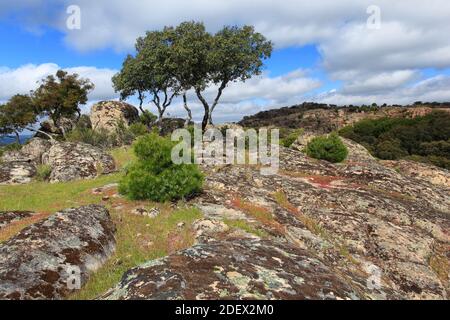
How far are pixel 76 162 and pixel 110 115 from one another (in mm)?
29142

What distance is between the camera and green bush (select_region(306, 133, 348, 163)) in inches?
1145

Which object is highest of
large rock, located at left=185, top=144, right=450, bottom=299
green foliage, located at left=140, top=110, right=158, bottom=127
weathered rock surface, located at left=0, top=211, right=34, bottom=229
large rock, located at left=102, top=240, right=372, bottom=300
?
green foliage, located at left=140, top=110, right=158, bottom=127

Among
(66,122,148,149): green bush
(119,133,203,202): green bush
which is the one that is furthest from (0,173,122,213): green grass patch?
(66,122,148,149): green bush

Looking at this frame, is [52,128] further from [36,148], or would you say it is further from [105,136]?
[105,136]

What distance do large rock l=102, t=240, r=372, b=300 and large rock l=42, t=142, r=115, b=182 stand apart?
2078 cm

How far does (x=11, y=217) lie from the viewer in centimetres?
1434

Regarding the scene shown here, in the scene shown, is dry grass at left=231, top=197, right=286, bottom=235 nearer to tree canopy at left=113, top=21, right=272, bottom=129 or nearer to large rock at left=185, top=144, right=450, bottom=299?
large rock at left=185, top=144, right=450, bottom=299

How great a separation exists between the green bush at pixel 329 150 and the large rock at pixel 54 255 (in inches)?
812

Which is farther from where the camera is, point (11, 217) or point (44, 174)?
point (44, 174)

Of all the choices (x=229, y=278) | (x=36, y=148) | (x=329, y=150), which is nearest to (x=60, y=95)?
(x=36, y=148)

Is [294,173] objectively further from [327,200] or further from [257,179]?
[327,200]

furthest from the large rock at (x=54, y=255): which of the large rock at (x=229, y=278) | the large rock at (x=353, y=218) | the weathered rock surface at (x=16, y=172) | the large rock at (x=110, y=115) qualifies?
the large rock at (x=110, y=115)

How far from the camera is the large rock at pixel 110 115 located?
54.2m

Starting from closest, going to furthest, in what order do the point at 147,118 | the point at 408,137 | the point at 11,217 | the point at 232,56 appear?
the point at 11,217
the point at 232,56
the point at 147,118
the point at 408,137
